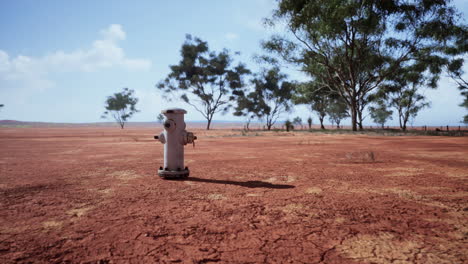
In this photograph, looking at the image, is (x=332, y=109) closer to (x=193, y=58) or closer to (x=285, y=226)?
(x=193, y=58)

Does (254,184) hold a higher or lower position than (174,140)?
lower

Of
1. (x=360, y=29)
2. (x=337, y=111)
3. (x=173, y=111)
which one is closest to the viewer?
(x=173, y=111)

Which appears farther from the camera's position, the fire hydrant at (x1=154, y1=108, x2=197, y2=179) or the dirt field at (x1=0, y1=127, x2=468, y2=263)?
the fire hydrant at (x1=154, y1=108, x2=197, y2=179)

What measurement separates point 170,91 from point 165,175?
1605 inches

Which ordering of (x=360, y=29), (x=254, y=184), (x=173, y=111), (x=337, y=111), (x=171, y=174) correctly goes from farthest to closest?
(x=337, y=111), (x=360, y=29), (x=173, y=111), (x=171, y=174), (x=254, y=184)

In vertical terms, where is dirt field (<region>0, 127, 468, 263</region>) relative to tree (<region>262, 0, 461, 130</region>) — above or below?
below

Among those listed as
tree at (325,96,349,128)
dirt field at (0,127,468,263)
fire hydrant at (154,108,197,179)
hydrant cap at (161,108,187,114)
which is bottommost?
dirt field at (0,127,468,263)

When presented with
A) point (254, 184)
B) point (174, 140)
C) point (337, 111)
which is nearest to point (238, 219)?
point (254, 184)

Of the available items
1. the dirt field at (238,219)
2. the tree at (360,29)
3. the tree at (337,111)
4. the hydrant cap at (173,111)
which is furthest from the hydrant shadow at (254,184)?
the tree at (337,111)

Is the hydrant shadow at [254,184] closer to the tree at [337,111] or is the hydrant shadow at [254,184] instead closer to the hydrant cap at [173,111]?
the hydrant cap at [173,111]

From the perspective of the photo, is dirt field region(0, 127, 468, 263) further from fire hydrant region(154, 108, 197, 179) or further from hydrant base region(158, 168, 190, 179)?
fire hydrant region(154, 108, 197, 179)

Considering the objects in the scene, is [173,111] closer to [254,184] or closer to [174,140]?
[174,140]

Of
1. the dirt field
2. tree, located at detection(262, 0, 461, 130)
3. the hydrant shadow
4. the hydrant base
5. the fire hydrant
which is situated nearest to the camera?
the dirt field

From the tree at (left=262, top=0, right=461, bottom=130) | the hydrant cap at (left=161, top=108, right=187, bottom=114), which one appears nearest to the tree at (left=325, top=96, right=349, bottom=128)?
the tree at (left=262, top=0, right=461, bottom=130)
